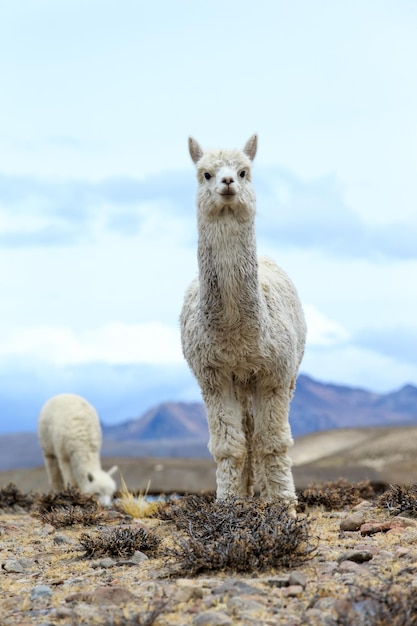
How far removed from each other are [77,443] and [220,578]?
1197 cm

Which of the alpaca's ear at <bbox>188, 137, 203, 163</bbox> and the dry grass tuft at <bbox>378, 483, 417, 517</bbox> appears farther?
the dry grass tuft at <bbox>378, 483, 417, 517</bbox>

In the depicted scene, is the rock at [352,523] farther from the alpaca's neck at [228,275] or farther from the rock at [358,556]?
the alpaca's neck at [228,275]

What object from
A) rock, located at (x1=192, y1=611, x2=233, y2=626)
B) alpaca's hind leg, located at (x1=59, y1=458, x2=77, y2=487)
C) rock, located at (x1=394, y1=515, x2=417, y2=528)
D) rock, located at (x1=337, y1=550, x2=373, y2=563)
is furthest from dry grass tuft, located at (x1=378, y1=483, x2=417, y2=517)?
alpaca's hind leg, located at (x1=59, y1=458, x2=77, y2=487)

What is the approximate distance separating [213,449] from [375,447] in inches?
923

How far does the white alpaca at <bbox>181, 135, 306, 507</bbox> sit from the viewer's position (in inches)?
345

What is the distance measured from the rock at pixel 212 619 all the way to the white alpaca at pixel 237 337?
141 inches

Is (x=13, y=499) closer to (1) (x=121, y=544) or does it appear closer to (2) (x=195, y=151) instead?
(1) (x=121, y=544)

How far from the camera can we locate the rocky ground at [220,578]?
5613 millimetres

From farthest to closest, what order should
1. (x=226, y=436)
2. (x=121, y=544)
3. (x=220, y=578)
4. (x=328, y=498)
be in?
(x=328, y=498)
(x=226, y=436)
(x=121, y=544)
(x=220, y=578)

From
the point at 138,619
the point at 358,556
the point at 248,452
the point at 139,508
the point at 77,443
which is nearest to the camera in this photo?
the point at 138,619

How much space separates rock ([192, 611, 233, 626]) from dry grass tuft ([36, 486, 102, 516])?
22.9ft

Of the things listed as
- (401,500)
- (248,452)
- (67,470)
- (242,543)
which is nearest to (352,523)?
(401,500)

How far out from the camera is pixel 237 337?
9.09m

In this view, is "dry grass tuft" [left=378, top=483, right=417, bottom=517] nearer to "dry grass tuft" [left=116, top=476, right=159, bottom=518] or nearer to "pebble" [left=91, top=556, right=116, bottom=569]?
"dry grass tuft" [left=116, top=476, right=159, bottom=518]
